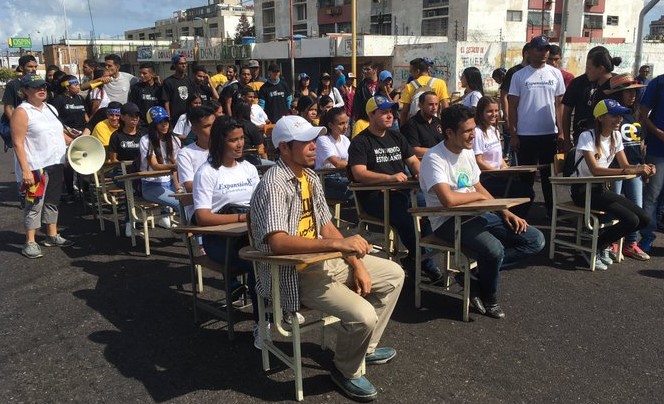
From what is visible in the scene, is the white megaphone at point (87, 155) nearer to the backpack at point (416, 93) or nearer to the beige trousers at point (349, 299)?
the backpack at point (416, 93)

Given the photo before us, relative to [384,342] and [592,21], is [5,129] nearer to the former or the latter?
[384,342]

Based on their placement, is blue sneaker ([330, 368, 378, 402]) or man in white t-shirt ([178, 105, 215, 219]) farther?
man in white t-shirt ([178, 105, 215, 219])

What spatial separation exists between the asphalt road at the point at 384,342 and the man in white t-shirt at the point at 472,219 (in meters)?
0.37

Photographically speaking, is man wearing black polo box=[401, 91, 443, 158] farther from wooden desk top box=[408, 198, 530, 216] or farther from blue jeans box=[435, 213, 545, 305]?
wooden desk top box=[408, 198, 530, 216]

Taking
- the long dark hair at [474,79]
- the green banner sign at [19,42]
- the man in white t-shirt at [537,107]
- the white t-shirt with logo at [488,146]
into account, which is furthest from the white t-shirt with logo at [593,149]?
the green banner sign at [19,42]

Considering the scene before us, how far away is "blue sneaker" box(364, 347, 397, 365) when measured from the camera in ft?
11.3

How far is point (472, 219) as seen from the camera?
4051 mm

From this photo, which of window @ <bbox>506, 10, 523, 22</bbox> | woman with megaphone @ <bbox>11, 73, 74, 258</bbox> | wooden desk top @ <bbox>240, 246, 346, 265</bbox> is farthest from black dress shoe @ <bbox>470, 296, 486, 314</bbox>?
window @ <bbox>506, 10, 523, 22</bbox>

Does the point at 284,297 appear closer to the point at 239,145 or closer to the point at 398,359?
the point at 398,359

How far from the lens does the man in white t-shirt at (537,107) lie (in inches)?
245

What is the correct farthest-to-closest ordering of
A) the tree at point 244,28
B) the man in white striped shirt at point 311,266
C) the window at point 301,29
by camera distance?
the tree at point 244,28 → the window at point 301,29 → the man in white striped shirt at point 311,266

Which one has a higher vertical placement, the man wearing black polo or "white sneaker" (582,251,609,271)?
the man wearing black polo

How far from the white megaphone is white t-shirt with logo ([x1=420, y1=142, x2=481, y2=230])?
3838 mm

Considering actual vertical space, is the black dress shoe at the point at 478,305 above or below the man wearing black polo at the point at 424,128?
below
